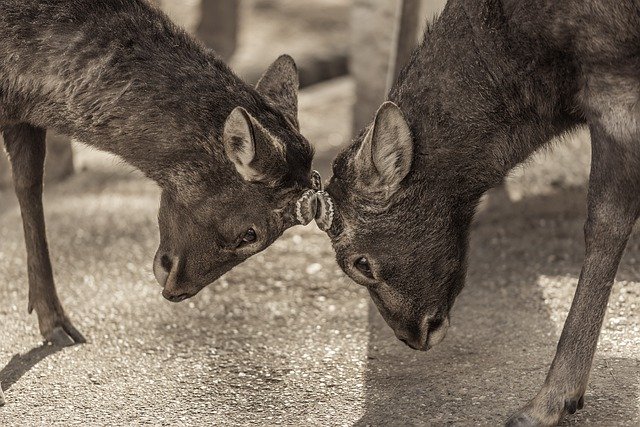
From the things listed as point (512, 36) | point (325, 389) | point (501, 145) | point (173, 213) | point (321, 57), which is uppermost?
point (512, 36)

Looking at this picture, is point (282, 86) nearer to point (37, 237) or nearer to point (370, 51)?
point (37, 237)

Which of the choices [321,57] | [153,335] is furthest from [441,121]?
[321,57]

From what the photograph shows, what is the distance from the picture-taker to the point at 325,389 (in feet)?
19.0

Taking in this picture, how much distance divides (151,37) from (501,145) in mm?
1894

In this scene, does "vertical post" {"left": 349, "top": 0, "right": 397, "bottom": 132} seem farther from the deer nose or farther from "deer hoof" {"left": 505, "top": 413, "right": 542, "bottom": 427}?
"deer hoof" {"left": 505, "top": 413, "right": 542, "bottom": 427}

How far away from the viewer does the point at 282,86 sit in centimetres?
594

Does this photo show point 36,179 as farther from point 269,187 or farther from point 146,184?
point 146,184

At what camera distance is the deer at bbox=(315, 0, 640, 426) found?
16.7 ft

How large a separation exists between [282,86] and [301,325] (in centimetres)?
161

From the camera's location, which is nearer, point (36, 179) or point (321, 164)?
point (36, 179)

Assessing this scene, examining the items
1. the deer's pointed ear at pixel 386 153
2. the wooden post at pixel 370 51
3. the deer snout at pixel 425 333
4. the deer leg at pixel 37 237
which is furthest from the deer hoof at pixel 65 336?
the wooden post at pixel 370 51

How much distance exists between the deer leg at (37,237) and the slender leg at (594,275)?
2843 mm

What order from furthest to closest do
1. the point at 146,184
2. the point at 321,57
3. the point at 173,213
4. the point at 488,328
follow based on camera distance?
the point at 321,57, the point at 146,184, the point at 488,328, the point at 173,213

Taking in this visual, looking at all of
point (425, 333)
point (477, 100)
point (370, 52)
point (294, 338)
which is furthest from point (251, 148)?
point (370, 52)
